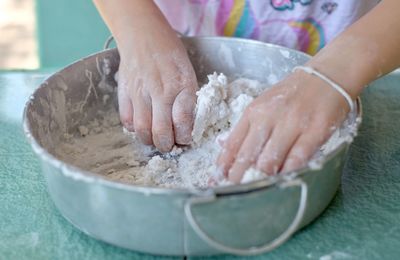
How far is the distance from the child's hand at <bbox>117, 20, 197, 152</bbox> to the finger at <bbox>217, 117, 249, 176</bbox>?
0.14 meters

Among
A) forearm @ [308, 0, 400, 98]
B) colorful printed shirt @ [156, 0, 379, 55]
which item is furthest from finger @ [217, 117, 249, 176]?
colorful printed shirt @ [156, 0, 379, 55]

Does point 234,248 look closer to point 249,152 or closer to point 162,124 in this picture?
point 249,152

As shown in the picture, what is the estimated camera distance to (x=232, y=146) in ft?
2.02

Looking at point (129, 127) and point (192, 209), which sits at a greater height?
point (192, 209)

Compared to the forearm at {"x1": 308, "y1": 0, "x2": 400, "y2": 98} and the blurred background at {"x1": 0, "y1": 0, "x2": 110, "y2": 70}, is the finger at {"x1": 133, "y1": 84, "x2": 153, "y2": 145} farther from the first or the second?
the blurred background at {"x1": 0, "y1": 0, "x2": 110, "y2": 70}

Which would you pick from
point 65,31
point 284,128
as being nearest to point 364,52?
point 284,128

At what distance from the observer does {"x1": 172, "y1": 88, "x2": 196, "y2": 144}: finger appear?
2.46 ft

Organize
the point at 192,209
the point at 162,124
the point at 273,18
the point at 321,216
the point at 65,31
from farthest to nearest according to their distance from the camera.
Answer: the point at 65,31 < the point at 273,18 < the point at 162,124 < the point at 321,216 < the point at 192,209

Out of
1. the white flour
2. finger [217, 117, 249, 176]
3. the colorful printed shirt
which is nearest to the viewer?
finger [217, 117, 249, 176]

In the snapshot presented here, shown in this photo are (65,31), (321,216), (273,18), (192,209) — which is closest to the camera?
(192,209)

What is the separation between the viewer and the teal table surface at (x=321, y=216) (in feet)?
1.96

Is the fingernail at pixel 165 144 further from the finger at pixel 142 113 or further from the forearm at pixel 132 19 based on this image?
the forearm at pixel 132 19

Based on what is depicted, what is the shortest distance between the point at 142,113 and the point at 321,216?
0.26 meters

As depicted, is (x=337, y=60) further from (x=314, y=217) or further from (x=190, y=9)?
(x=190, y=9)
